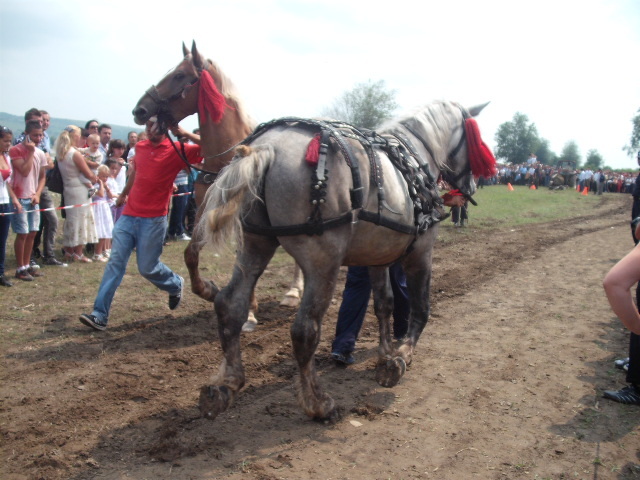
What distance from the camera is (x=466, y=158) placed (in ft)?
17.3

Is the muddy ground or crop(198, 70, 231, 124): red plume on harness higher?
crop(198, 70, 231, 124): red plume on harness

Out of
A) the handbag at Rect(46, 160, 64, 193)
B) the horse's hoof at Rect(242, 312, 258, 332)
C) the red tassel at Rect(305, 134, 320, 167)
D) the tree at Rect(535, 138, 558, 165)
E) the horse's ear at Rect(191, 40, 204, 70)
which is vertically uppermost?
the tree at Rect(535, 138, 558, 165)

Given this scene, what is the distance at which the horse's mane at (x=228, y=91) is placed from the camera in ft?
17.6

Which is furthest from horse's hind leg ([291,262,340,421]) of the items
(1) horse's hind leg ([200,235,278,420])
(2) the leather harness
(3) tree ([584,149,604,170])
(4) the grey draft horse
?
(3) tree ([584,149,604,170])

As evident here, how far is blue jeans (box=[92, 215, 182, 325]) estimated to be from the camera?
5562mm

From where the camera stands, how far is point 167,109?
527 centimetres

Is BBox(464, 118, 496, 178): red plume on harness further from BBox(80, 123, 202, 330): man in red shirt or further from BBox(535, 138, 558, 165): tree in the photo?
BBox(535, 138, 558, 165): tree

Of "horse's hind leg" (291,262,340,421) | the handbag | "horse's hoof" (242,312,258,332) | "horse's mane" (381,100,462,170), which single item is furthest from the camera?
the handbag

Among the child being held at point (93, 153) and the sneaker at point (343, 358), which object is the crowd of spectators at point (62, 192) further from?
the sneaker at point (343, 358)

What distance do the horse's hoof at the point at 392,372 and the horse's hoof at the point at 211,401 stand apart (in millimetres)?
1412

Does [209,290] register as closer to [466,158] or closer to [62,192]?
[466,158]

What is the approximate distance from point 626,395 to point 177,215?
8901 millimetres

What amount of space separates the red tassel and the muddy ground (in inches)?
72.8

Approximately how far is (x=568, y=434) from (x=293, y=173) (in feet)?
8.65
